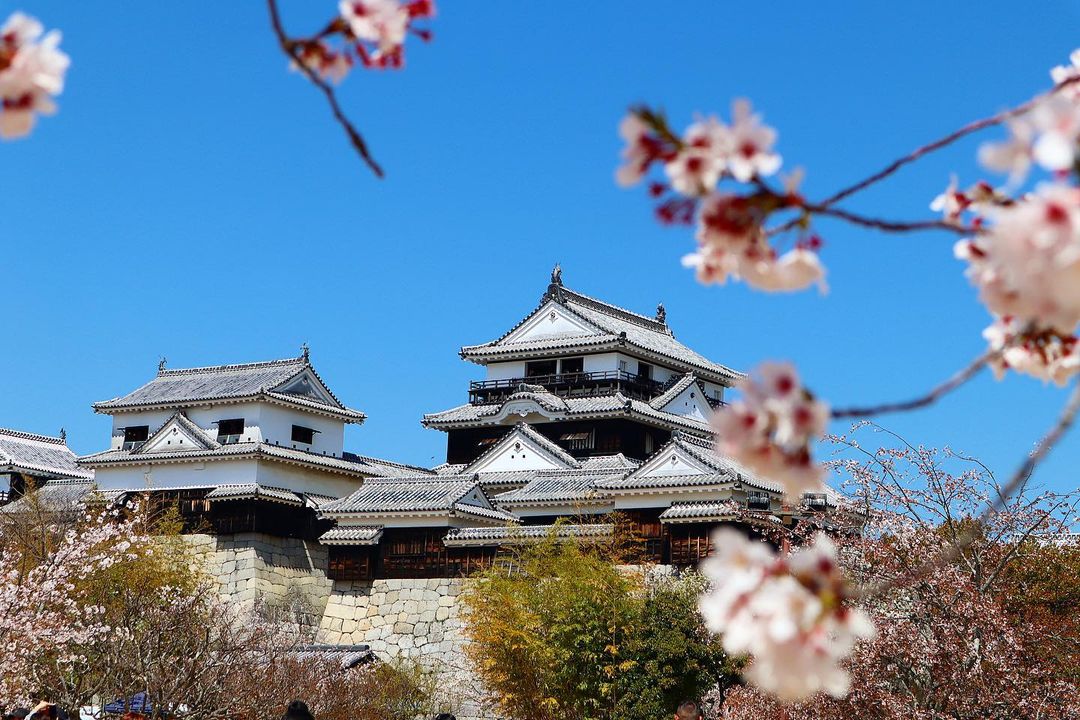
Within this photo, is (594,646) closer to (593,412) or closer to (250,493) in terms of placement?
(593,412)

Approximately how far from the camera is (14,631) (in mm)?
15031

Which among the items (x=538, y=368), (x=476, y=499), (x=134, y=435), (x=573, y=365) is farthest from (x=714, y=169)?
(x=134, y=435)

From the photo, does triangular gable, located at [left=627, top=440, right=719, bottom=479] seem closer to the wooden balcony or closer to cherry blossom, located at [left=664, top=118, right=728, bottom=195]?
the wooden balcony

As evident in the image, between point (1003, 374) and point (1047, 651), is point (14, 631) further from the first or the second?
point (1003, 374)

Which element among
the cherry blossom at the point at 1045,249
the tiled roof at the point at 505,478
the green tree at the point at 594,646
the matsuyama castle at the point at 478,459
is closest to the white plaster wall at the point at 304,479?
the matsuyama castle at the point at 478,459

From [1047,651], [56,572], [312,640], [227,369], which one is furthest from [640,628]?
[227,369]

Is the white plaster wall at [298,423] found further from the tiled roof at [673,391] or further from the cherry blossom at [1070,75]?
the cherry blossom at [1070,75]

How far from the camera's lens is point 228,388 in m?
35.3

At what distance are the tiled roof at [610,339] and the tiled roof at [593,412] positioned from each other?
1527 mm

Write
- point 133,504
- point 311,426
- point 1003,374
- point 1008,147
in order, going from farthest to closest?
point 311,426 → point 133,504 → point 1003,374 → point 1008,147

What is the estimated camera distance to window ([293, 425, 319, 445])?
116 feet

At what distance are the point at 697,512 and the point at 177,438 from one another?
Answer: 15.6 metres

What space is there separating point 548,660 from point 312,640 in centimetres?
1005

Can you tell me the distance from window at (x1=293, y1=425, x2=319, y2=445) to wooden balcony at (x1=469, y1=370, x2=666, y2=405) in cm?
460
